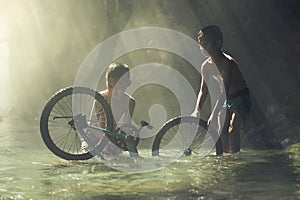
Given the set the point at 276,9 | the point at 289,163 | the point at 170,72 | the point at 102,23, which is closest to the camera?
the point at 289,163

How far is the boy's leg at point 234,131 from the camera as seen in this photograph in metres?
7.28

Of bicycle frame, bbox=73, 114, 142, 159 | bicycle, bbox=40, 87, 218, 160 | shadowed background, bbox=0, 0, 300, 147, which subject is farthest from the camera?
shadowed background, bbox=0, 0, 300, 147

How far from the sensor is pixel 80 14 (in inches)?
928

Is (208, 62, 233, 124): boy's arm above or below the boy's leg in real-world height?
above

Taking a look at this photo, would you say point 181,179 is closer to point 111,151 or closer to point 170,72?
point 111,151

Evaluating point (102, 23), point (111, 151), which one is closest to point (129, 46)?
point (102, 23)

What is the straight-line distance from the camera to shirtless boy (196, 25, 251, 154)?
7078mm

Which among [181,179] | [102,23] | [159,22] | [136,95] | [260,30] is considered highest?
[102,23]

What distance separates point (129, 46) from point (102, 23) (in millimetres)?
4039

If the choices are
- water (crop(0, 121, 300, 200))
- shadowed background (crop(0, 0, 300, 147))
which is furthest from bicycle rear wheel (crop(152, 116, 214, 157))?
shadowed background (crop(0, 0, 300, 147))

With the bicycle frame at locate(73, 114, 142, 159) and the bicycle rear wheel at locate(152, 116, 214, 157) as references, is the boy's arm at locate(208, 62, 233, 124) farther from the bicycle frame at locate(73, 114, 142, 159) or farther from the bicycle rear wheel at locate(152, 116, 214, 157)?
the bicycle frame at locate(73, 114, 142, 159)

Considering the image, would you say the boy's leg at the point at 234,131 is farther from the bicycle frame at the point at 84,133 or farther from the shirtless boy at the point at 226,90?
the bicycle frame at the point at 84,133

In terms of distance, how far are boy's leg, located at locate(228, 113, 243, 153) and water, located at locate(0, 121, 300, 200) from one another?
19 cm

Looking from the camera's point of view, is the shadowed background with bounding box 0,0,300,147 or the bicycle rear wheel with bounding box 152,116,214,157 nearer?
the bicycle rear wheel with bounding box 152,116,214,157
